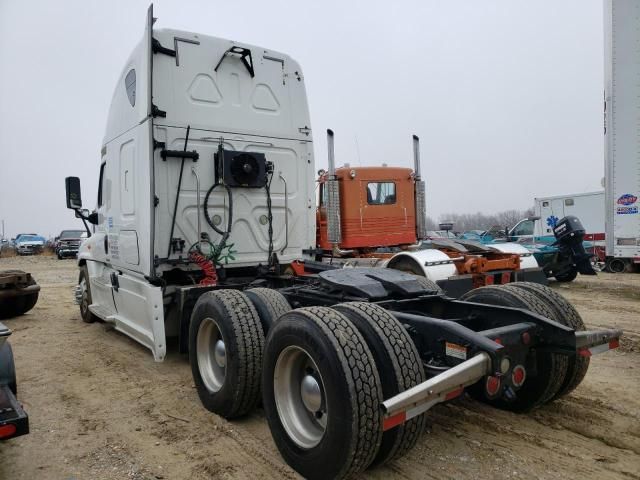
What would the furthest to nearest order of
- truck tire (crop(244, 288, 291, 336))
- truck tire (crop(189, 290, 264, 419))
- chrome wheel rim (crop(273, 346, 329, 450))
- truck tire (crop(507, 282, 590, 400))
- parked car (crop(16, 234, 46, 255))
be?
parked car (crop(16, 234, 46, 255))
truck tire (crop(244, 288, 291, 336))
truck tire (crop(189, 290, 264, 419))
truck tire (crop(507, 282, 590, 400))
chrome wheel rim (crop(273, 346, 329, 450))

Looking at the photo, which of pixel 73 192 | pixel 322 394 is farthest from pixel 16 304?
pixel 322 394

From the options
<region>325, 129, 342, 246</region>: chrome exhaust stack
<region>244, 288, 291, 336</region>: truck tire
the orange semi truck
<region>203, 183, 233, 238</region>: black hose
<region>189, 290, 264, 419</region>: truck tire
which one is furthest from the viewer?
<region>325, 129, 342, 246</region>: chrome exhaust stack

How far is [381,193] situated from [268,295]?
6267 mm

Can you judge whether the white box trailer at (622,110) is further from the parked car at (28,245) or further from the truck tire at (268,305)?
the parked car at (28,245)

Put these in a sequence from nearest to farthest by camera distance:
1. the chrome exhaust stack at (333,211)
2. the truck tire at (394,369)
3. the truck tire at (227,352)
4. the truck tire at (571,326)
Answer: the truck tire at (394,369) < the truck tire at (571,326) < the truck tire at (227,352) < the chrome exhaust stack at (333,211)

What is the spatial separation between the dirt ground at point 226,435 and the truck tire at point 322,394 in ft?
0.96

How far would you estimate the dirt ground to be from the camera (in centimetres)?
313

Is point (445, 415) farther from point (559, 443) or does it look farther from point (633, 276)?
point (633, 276)

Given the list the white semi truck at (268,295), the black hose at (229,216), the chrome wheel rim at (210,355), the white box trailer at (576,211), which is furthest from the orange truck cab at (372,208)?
the white box trailer at (576,211)

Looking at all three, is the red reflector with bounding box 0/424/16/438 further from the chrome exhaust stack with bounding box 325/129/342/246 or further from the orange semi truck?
the chrome exhaust stack with bounding box 325/129/342/246

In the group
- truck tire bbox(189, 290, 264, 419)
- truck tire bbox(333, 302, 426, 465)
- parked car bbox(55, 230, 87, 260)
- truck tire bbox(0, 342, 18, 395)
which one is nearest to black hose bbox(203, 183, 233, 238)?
truck tire bbox(189, 290, 264, 419)

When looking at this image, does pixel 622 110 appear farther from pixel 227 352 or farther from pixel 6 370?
pixel 6 370

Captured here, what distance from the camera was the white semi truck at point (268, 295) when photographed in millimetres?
2734

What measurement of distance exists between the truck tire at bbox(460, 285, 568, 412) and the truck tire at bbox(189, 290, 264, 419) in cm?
174
